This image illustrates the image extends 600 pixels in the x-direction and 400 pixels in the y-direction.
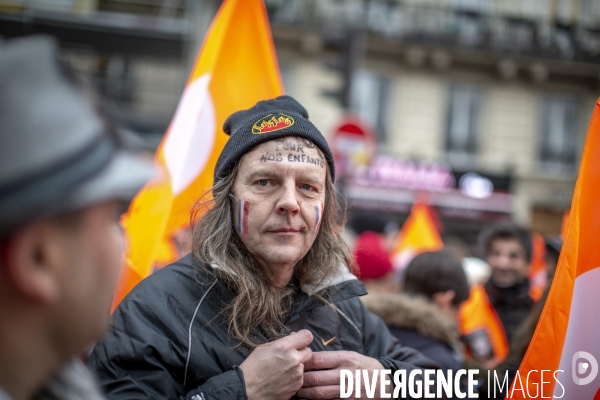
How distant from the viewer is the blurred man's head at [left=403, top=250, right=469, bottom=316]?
3273 millimetres

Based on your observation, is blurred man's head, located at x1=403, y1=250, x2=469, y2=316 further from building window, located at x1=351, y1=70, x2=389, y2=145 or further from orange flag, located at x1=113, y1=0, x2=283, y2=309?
building window, located at x1=351, y1=70, x2=389, y2=145

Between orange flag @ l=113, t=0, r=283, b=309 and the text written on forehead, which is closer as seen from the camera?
the text written on forehead

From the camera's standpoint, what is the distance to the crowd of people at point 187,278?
788 mm

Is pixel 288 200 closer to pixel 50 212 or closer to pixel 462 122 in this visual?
pixel 50 212

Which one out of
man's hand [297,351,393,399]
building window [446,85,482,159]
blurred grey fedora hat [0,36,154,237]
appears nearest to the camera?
blurred grey fedora hat [0,36,154,237]

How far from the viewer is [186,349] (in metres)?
1.62

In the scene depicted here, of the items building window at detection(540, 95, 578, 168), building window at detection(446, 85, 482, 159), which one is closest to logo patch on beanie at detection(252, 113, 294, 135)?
building window at detection(446, 85, 482, 159)

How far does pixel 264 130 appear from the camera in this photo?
188cm

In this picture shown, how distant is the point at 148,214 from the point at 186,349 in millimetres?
1427

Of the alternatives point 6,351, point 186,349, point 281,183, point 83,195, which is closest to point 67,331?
point 6,351

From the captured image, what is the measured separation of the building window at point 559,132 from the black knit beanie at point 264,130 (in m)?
17.9

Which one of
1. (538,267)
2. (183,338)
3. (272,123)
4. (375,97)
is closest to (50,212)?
(183,338)

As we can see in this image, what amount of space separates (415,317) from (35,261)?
2128 millimetres

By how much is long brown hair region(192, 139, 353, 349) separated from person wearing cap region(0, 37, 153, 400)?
85 centimetres
